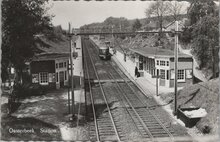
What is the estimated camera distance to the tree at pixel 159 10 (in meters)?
67.0

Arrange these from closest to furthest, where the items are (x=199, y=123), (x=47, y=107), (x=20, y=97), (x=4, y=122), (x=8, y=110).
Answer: (x=199, y=123) → (x=4, y=122) → (x=8, y=110) → (x=47, y=107) → (x=20, y=97)

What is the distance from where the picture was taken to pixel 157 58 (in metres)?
29.5

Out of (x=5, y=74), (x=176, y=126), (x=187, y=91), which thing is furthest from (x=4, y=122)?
(x=187, y=91)

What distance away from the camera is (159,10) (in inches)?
2707

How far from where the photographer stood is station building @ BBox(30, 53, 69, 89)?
29.1 meters

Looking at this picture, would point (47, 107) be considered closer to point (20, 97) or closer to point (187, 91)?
point (20, 97)

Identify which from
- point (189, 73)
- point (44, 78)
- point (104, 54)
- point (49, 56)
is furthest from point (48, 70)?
point (104, 54)

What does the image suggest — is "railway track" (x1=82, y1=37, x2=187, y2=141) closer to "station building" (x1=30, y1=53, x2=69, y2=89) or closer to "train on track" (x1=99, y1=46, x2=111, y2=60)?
"station building" (x1=30, y1=53, x2=69, y2=89)

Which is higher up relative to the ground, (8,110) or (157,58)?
(157,58)

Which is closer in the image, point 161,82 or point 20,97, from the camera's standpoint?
point 20,97

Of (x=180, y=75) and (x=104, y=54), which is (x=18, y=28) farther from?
(x=104, y=54)

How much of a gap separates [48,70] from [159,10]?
151 ft

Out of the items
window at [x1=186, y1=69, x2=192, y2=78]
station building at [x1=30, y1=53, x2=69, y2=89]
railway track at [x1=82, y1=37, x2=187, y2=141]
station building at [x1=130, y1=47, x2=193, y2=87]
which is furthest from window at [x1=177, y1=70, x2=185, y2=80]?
station building at [x1=30, y1=53, x2=69, y2=89]

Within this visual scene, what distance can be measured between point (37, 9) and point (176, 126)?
39.4 feet
